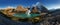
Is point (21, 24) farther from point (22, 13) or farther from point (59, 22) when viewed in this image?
point (59, 22)

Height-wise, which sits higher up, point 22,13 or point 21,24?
point 22,13

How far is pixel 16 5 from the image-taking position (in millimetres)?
1462

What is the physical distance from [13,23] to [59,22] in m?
0.54

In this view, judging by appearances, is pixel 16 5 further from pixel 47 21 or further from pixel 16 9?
pixel 47 21

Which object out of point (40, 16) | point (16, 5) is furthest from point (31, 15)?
point (16, 5)

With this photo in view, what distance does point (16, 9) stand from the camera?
4.80 feet

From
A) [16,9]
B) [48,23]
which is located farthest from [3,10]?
[48,23]

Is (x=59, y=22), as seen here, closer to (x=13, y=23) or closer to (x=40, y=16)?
(x=40, y=16)

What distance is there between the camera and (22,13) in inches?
57.3

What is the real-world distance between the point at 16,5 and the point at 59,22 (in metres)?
0.54

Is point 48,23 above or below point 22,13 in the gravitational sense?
below

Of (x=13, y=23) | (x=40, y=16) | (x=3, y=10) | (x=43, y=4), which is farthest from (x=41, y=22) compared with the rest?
(x=3, y=10)

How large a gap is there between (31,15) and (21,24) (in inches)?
6.1

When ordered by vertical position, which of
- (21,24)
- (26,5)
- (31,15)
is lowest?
(21,24)
